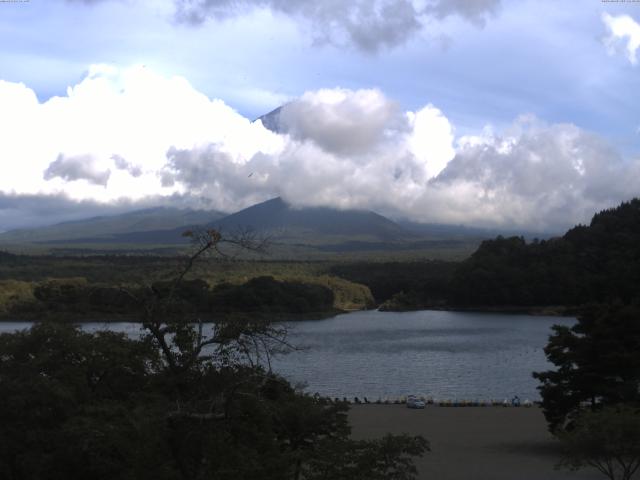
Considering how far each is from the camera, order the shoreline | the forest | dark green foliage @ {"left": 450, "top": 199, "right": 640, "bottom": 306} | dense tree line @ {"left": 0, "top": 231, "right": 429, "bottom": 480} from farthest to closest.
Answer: dark green foliage @ {"left": 450, "top": 199, "right": 640, "bottom": 306}
the shoreline
the forest
dense tree line @ {"left": 0, "top": 231, "right": 429, "bottom": 480}

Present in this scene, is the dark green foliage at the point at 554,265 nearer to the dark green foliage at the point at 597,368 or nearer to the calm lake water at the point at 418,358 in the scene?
the calm lake water at the point at 418,358

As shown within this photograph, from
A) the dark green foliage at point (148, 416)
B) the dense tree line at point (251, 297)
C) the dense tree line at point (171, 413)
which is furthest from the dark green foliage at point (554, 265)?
the dense tree line at point (171, 413)

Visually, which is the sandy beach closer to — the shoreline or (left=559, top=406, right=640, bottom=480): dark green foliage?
(left=559, top=406, right=640, bottom=480): dark green foliage

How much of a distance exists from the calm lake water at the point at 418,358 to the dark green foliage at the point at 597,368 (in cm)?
657

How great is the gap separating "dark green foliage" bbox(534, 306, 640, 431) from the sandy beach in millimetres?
1168

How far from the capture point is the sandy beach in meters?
14.7

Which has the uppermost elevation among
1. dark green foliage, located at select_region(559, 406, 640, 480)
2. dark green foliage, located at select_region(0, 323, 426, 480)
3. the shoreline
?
dark green foliage, located at select_region(0, 323, 426, 480)

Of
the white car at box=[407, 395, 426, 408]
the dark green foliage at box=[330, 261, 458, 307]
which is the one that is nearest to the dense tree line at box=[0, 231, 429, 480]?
the white car at box=[407, 395, 426, 408]

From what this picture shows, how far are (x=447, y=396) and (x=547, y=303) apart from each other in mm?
45336

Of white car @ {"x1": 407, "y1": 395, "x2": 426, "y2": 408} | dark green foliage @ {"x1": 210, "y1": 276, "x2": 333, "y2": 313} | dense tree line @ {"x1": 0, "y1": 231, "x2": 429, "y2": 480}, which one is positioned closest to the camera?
dense tree line @ {"x1": 0, "y1": 231, "x2": 429, "y2": 480}

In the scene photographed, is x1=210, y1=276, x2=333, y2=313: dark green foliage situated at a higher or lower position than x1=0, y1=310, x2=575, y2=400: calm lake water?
higher

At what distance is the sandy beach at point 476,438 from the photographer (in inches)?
577

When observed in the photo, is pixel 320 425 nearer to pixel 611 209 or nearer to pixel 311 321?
pixel 311 321

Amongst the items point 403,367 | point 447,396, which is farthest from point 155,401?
point 403,367
